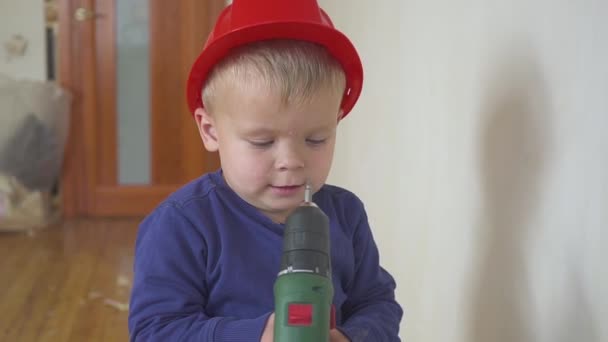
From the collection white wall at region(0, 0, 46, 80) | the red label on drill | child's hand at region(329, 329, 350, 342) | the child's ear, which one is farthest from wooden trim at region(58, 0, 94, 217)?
the red label on drill

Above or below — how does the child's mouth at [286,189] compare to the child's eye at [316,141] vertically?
below

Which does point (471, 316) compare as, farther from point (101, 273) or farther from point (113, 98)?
point (113, 98)

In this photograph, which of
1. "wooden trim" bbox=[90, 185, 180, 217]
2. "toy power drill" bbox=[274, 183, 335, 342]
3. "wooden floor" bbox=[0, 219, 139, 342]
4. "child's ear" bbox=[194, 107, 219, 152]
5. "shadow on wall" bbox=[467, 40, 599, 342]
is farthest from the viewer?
"wooden trim" bbox=[90, 185, 180, 217]

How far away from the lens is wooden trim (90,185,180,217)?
421cm

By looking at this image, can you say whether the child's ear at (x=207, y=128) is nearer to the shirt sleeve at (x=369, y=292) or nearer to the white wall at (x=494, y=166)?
the shirt sleeve at (x=369, y=292)

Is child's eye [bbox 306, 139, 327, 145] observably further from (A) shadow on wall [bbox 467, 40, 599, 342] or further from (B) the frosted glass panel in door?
(B) the frosted glass panel in door

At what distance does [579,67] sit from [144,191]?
143 inches

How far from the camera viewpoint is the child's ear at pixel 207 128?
1011 mm

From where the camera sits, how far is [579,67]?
82 centimetres

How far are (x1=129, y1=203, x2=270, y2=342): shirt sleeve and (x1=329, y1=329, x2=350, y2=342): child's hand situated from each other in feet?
0.27

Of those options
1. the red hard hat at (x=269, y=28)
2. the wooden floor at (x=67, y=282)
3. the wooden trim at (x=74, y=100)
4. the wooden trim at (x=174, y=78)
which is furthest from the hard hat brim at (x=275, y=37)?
the wooden trim at (x=74, y=100)

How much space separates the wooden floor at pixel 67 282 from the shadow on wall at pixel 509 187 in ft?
5.30

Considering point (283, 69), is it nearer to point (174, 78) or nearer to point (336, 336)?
point (336, 336)

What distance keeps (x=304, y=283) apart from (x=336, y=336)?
16cm
